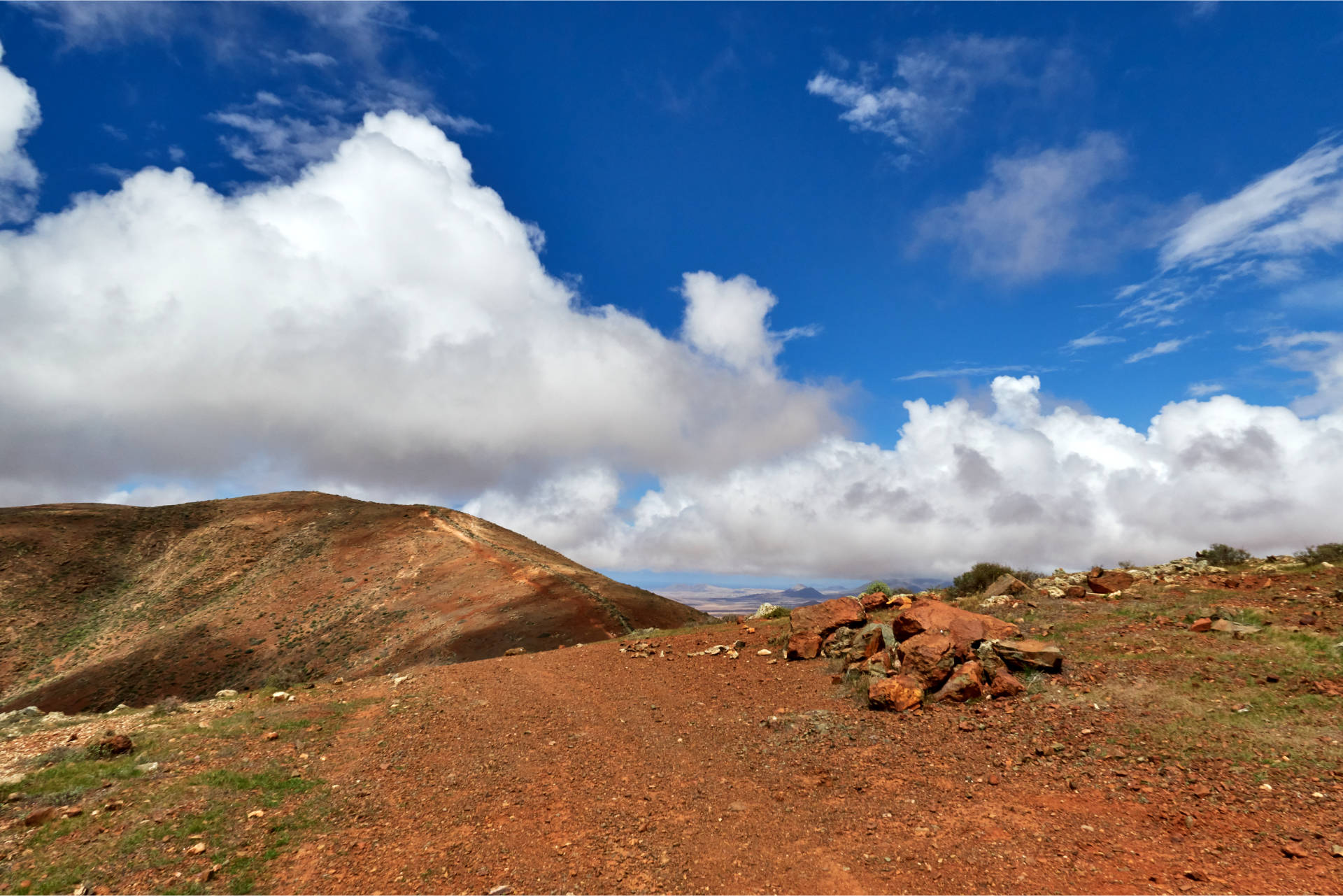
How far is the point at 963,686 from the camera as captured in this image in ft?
49.0

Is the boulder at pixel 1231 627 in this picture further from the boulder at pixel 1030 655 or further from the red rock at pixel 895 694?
the red rock at pixel 895 694

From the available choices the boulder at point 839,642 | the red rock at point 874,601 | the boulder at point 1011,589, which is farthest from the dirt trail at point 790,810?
the boulder at point 1011,589

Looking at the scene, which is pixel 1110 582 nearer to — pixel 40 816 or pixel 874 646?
pixel 874 646

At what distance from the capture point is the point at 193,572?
209 ft

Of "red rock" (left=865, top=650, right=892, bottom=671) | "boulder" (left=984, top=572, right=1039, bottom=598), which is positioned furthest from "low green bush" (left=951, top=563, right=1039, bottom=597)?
"red rock" (left=865, top=650, right=892, bottom=671)

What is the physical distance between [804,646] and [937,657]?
18.6 feet

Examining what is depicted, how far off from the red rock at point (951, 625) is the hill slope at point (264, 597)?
24.8m

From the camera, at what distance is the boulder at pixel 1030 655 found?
50.6 ft

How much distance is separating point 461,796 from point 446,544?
50.0m

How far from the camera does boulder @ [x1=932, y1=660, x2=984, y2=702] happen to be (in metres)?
14.9

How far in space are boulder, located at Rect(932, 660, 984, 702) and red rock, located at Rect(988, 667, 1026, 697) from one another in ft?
0.86

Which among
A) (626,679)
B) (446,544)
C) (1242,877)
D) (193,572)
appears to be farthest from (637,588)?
(1242,877)

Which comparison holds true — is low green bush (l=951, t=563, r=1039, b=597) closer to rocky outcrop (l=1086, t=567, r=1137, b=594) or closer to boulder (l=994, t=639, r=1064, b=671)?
rocky outcrop (l=1086, t=567, r=1137, b=594)

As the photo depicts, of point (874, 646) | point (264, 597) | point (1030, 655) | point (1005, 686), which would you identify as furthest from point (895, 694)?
point (264, 597)
